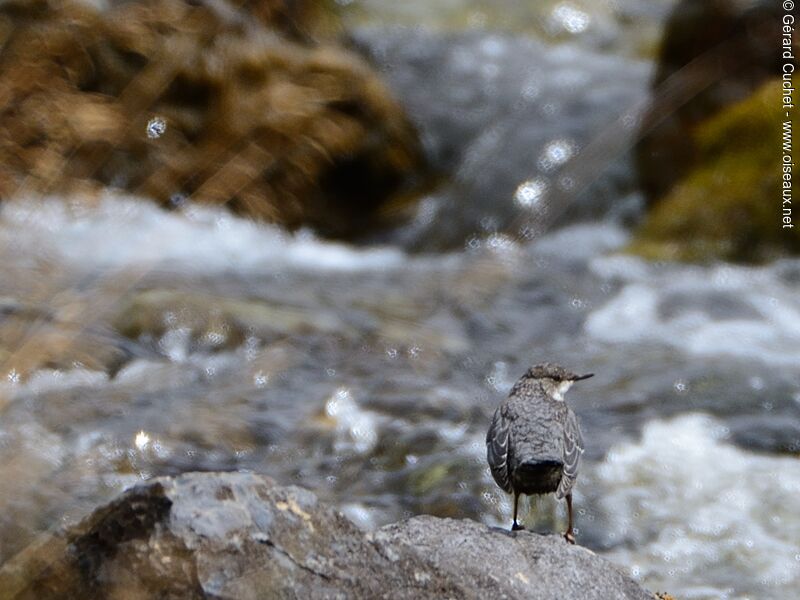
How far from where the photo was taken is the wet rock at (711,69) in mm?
9688

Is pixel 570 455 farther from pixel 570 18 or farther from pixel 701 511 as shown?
pixel 570 18

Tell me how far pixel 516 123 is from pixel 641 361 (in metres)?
4.54

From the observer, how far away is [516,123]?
11227 mm

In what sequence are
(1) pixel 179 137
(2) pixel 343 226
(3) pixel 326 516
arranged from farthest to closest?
(2) pixel 343 226 → (1) pixel 179 137 → (3) pixel 326 516

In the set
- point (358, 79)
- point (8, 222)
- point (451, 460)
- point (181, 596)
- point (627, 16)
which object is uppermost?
point (627, 16)

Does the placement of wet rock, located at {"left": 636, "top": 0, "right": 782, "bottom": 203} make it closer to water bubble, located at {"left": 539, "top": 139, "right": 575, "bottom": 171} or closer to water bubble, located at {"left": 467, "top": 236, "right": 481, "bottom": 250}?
water bubble, located at {"left": 539, "top": 139, "right": 575, "bottom": 171}

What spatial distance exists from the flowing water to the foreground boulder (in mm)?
245

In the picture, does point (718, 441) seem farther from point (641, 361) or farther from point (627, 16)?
point (627, 16)

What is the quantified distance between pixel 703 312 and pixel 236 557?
5608 millimetres

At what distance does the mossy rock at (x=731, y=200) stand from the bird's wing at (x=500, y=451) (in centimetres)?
515

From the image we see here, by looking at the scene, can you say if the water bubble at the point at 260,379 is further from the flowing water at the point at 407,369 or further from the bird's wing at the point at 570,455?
the bird's wing at the point at 570,455

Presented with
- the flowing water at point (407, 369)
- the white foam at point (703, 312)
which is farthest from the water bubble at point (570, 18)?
the white foam at point (703, 312)

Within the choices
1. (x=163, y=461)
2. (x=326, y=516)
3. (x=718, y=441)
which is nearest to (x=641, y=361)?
(x=718, y=441)

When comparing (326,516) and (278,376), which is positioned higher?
(326,516)
